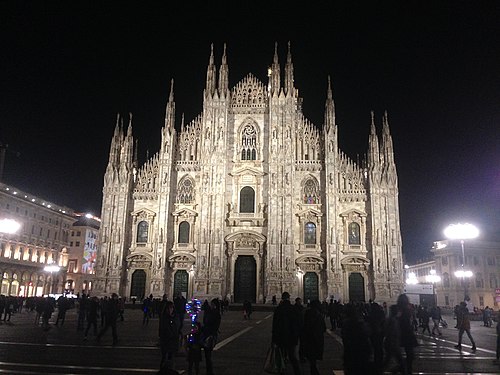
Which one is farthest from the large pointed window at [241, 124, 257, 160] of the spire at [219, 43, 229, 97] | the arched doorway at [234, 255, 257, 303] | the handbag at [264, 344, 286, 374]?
the handbag at [264, 344, 286, 374]

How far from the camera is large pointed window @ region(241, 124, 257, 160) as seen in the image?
1818 inches

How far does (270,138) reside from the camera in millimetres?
44812

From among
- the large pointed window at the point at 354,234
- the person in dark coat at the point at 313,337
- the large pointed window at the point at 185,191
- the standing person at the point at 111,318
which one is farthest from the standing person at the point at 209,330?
the large pointed window at the point at 185,191

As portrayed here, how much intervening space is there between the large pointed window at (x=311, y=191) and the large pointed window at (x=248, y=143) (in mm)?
5992

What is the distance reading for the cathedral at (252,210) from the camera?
42.4m

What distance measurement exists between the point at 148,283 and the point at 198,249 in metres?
5.90

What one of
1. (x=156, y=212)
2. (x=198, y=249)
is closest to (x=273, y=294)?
(x=198, y=249)

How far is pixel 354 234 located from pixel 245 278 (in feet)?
37.2

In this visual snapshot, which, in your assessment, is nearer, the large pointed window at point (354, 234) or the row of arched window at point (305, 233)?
the large pointed window at point (354, 234)

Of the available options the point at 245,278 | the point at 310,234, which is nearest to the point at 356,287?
the point at 310,234

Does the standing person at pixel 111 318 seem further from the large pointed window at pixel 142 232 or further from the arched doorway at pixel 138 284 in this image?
the large pointed window at pixel 142 232

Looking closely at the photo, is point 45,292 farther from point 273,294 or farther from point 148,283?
point 273,294

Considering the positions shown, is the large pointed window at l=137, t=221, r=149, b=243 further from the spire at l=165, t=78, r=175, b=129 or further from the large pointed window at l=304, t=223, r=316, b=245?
the large pointed window at l=304, t=223, r=316, b=245

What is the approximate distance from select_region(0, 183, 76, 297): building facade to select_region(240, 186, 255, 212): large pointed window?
28.3m
